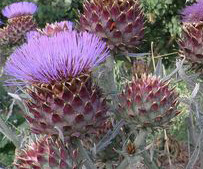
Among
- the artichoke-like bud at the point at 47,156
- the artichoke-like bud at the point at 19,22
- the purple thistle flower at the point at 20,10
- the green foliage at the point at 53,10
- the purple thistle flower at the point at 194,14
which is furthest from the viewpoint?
the green foliage at the point at 53,10

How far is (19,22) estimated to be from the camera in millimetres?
2080

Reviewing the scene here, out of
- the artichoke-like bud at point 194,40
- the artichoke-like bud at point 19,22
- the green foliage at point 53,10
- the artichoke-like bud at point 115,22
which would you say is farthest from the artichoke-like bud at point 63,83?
the green foliage at point 53,10

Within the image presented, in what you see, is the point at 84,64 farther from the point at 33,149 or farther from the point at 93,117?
the point at 33,149

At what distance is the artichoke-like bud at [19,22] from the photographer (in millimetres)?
2061

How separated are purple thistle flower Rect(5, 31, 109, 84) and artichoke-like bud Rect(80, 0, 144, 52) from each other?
0.76 feet

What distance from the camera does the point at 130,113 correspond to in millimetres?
1244

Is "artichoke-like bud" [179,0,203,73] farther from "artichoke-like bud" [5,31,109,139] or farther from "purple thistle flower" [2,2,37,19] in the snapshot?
"purple thistle flower" [2,2,37,19]

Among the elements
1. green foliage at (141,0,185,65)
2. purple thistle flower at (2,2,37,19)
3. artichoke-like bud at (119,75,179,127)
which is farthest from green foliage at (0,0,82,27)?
artichoke-like bud at (119,75,179,127)

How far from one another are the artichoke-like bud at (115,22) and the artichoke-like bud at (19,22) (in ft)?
2.33

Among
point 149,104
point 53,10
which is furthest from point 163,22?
point 149,104

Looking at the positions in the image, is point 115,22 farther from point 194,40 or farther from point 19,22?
point 19,22

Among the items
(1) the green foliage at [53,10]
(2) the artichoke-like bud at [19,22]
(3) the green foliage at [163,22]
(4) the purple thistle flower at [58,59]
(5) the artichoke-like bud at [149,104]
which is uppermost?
(1) the green foliage at [53,10]

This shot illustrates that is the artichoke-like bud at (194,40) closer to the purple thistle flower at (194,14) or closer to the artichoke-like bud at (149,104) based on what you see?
the purple thistle flower at (194,14)

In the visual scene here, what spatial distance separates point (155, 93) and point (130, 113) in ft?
0.31
